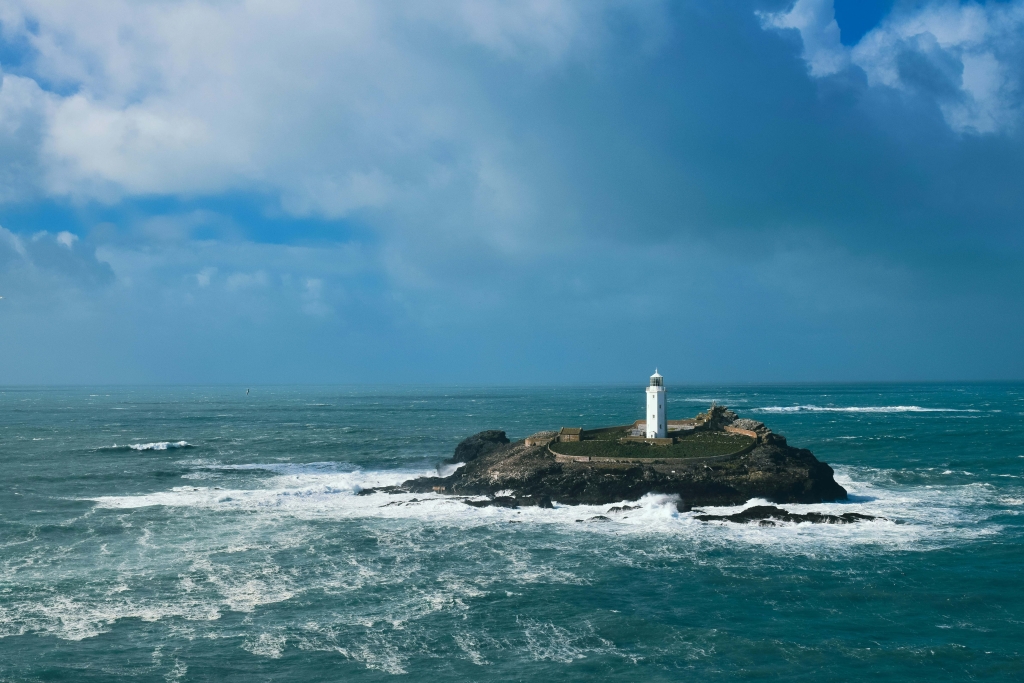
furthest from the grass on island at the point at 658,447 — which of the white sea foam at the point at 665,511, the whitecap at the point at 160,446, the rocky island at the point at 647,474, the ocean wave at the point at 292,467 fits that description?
the whitecap at the point at 160,446

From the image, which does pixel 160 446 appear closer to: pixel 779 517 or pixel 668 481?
pixel 668 481

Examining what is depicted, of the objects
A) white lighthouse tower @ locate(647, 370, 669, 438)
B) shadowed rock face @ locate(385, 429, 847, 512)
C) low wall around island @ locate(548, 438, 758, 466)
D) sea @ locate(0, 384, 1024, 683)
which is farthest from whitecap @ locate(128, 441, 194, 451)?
white lighthouse tower @ locate(647, 370, 669, 438)

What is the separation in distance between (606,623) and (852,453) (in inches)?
2294

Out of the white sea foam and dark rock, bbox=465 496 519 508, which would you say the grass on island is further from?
dark rock, bbox=465 496 519 508

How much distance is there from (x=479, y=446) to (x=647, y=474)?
22.9 metres

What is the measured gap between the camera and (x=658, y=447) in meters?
57.7

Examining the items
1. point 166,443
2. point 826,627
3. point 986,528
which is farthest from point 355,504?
point 166,443

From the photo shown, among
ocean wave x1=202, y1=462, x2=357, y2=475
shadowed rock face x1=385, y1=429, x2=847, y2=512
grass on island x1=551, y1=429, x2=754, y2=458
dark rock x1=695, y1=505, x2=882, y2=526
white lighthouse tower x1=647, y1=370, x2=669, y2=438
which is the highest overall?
white lighthouse tower x1=647, y1=370, x2=669, y2=438

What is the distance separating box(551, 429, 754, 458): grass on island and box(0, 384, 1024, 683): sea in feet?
22.2

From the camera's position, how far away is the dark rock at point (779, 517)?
1715 inches

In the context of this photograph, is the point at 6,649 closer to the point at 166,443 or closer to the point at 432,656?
the point at 432,656

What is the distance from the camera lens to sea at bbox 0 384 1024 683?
82.9 feet

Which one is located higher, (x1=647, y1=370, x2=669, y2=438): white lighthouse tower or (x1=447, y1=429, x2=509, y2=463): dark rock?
(x1=647, y1=370, x2=669, y2=438): white lighthouse tower

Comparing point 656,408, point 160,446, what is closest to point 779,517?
point 656,408
